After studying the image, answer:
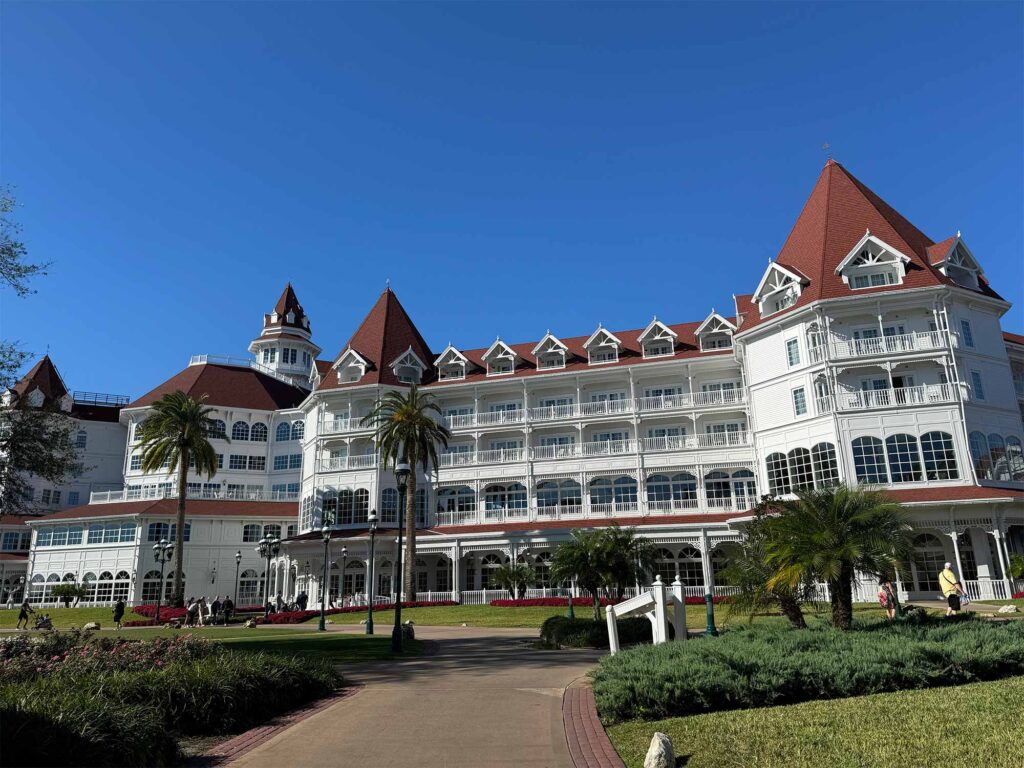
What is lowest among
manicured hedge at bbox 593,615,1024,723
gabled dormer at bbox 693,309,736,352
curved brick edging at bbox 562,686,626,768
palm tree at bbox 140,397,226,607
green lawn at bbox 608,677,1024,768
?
curved brick edging at bbox 562,686,626,768

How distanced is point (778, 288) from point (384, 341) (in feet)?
92.0

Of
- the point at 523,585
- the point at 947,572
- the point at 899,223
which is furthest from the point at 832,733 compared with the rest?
the point at 899,223

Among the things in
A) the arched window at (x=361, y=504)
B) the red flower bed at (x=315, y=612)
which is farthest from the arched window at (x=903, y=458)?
the arched window at (x=361, y=504)

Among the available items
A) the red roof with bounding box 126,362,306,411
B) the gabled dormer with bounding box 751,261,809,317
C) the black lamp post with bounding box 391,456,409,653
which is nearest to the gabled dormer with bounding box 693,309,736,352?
the gabled dormer with bounding box 751,261,809,317

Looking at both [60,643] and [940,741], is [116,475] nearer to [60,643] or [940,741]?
[60,643]

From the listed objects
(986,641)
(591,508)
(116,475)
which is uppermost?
(116,475)

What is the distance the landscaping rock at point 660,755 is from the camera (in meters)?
7.57

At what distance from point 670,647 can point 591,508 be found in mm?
33333

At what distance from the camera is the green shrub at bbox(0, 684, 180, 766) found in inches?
265

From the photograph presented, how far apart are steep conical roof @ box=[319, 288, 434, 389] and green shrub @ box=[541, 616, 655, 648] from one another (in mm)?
32651

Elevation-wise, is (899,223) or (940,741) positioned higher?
(899,223)

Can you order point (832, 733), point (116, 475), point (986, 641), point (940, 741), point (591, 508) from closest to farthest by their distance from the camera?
point (940, 741)
point (832, 733)
point (986, 641)
point (591, 508)
point (116, 475)

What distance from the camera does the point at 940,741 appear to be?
313 inches

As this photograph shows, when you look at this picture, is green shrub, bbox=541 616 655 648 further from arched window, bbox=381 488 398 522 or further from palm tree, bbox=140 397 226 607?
palm tree, bbox=140 397 226 607
